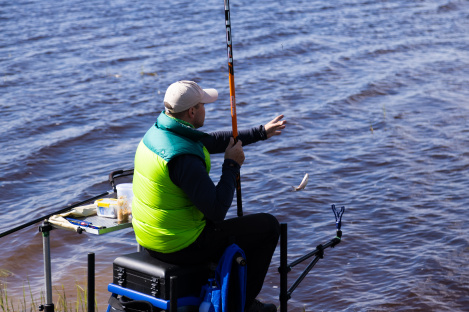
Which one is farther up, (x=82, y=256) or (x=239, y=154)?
(x=239, y=154)

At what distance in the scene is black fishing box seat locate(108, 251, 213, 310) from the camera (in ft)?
13.3

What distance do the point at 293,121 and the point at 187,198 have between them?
804 centimetres

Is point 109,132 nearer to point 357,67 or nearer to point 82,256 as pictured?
point 82,256

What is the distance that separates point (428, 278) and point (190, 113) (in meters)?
3.19

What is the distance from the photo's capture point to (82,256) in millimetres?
7445

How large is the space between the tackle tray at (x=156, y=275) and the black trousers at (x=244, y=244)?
2.2 inches

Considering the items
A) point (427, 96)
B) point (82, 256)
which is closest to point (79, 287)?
point (82, 256)

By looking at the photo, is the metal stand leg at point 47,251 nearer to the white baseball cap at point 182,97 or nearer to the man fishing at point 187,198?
the man fishing at point 187,198

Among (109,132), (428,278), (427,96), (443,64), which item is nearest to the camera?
(428,278)

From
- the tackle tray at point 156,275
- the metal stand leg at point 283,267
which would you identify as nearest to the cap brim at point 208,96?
the metal stand leg at point 283,267

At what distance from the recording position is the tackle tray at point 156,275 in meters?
4.07

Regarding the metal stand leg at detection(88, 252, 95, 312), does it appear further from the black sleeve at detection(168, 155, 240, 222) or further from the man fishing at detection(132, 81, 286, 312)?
the black sleeve at detection(168, 155, 240, 222)

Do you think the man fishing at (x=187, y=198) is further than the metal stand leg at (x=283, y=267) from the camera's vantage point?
No

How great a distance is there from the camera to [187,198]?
4148 millimetres
